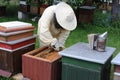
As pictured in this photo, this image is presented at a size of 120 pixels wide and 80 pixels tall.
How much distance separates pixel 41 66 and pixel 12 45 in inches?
20.7

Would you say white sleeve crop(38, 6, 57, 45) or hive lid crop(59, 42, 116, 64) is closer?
hive lid crop(59, 42, 116, 64)

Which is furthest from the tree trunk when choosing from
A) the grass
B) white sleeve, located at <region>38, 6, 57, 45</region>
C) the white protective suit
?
white sleeve, located at <region>38, 6, 57, 45</region>

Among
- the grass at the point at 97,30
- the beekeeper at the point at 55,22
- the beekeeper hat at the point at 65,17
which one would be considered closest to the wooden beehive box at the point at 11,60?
the beekeeper at the point at 55,22

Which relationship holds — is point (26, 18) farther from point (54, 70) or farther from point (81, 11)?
point (54, 70)

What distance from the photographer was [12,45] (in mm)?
3258

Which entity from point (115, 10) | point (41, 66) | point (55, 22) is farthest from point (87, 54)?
→ point (115, 10)

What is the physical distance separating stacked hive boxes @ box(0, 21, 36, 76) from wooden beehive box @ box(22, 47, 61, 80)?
0.26 metres

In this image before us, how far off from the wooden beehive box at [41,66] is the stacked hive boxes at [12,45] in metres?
0.26

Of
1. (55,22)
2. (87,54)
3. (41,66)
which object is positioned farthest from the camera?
(55,22)

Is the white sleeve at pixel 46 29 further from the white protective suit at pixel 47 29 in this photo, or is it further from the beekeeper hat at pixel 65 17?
the beekeeper hat at pixel 65 17

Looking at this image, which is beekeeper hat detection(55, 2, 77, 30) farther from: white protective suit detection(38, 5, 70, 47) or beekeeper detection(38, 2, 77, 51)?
white protective suit detection(38, 5, 70, 47)

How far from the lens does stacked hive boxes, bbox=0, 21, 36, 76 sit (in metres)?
3.27

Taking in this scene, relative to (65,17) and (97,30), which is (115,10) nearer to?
(97,30)

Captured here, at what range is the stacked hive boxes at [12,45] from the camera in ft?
10.7
